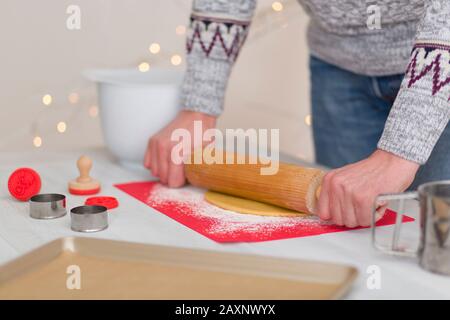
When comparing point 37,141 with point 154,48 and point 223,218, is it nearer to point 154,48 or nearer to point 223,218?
point 154,48

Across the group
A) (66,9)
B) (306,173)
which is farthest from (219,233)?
(66,9)

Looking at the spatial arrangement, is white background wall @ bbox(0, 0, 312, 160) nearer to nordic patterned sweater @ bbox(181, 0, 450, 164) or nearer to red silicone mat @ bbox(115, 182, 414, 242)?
nordic patterned sweater @ bbox(181, 0, 450, 164)

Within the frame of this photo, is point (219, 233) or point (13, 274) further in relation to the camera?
point (219, 233)

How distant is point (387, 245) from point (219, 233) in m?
0.21

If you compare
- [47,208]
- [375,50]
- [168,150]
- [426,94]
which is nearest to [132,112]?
[168,150]

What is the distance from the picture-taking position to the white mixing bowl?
3.93 feet

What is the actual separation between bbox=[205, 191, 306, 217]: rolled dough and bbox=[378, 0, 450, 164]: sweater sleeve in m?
0.18

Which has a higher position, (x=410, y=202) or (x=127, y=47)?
(x=127, y=47)

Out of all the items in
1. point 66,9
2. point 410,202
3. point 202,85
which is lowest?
point 410,202

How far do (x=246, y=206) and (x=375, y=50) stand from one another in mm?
369

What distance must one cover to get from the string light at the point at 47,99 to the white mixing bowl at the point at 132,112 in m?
0.34

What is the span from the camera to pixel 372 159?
88cm

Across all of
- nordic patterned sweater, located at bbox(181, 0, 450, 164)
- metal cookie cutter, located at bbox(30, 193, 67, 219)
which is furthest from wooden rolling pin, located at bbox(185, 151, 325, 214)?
metal cookie cutter, located at bbox(30, 193, 67, 219)
